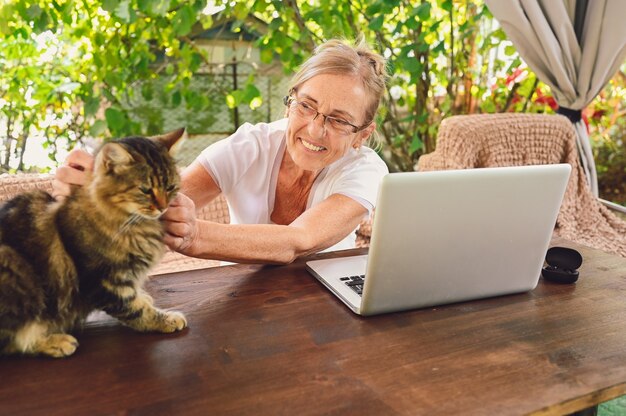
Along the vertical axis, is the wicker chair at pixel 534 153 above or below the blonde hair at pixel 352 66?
below

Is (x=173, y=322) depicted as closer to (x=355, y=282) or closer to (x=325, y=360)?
(x=325, y=360)

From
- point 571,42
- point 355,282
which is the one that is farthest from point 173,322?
point 571,42

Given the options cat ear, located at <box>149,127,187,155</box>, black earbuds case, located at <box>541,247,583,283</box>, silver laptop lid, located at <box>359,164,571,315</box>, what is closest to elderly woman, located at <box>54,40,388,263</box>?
cat ear, located at <box>149,127,187,155</box>

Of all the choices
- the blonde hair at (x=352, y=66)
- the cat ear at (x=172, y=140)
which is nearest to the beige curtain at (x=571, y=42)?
the blonde hair at (x=352, y=66)

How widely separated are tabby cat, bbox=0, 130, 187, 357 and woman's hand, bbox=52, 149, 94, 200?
0.07ft

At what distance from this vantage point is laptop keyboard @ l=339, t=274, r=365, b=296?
45.6 inches

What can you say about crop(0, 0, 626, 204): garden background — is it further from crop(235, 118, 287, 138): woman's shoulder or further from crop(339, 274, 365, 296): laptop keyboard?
crop(339, 274, 365, 296): laptop keyboard

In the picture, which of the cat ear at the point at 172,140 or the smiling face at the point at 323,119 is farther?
the smiling face at the point at 323,119

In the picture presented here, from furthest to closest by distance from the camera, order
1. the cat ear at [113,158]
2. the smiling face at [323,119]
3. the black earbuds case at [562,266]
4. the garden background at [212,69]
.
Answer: the garden background at [212,69] → the smiling face at [323,119] → the black earbuds case at [562,266] → the cat ear at [113,158]

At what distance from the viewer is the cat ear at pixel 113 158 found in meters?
0.88

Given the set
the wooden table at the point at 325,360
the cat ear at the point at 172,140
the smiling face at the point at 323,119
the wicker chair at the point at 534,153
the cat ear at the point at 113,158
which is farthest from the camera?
the wicker chair at the point at 534,153

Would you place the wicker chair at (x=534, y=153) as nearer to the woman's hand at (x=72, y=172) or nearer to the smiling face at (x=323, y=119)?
the smiling face at (x=323, y=119)

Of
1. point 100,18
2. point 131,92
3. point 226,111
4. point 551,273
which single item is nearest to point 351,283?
point 551,273

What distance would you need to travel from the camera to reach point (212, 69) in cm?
319
